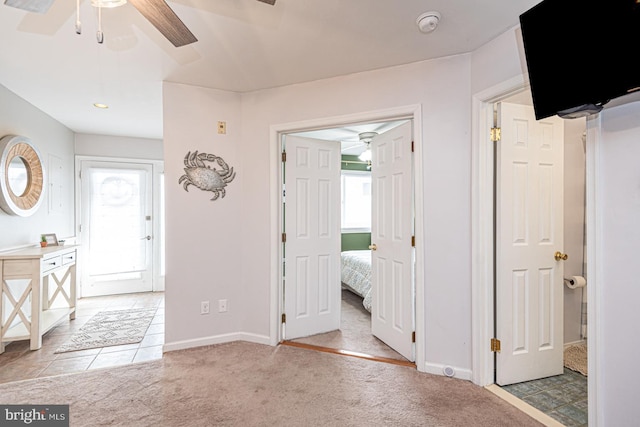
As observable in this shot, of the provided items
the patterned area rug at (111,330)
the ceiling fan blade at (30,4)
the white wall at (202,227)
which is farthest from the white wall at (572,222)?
the patterned area rug at (111,330)

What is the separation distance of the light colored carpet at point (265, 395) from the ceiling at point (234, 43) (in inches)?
95.1

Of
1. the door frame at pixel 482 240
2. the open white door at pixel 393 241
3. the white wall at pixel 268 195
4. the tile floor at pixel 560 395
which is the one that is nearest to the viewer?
the tile floor at pixel 560 395

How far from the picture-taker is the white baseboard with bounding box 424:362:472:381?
2285mm

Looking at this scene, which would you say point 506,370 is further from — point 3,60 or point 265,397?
point 3,60

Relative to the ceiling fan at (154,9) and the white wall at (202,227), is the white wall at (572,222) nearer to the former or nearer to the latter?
the white wall at (202,227)

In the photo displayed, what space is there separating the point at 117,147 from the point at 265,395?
4.50 meters

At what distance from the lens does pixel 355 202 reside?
585 centimetres

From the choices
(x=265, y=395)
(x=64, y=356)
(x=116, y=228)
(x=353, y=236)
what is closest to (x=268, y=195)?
(x=265, y=395)

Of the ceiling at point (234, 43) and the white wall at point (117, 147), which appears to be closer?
the ceiling at point (234, 43)

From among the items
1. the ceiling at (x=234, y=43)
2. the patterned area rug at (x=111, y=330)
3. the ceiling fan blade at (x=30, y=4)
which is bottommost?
the patterned area rug at (x=111, y=330)

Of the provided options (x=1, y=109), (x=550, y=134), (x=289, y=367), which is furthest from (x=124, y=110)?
(x=550, y=134)

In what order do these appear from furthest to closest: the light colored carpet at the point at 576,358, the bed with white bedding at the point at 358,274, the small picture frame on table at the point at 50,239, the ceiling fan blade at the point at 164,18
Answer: the bed with white bedding at the point at 358,274 → the small picture frame on table at the point at 50,239 → the light colored carpet at the point at 576,358 → the ceiling fan blade at the point at 164,18

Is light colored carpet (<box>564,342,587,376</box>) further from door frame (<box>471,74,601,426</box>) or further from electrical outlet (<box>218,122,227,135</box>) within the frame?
electrical outlet (<box>218,122,227,135</box>)

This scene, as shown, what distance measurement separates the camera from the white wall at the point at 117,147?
4648 millimetres
